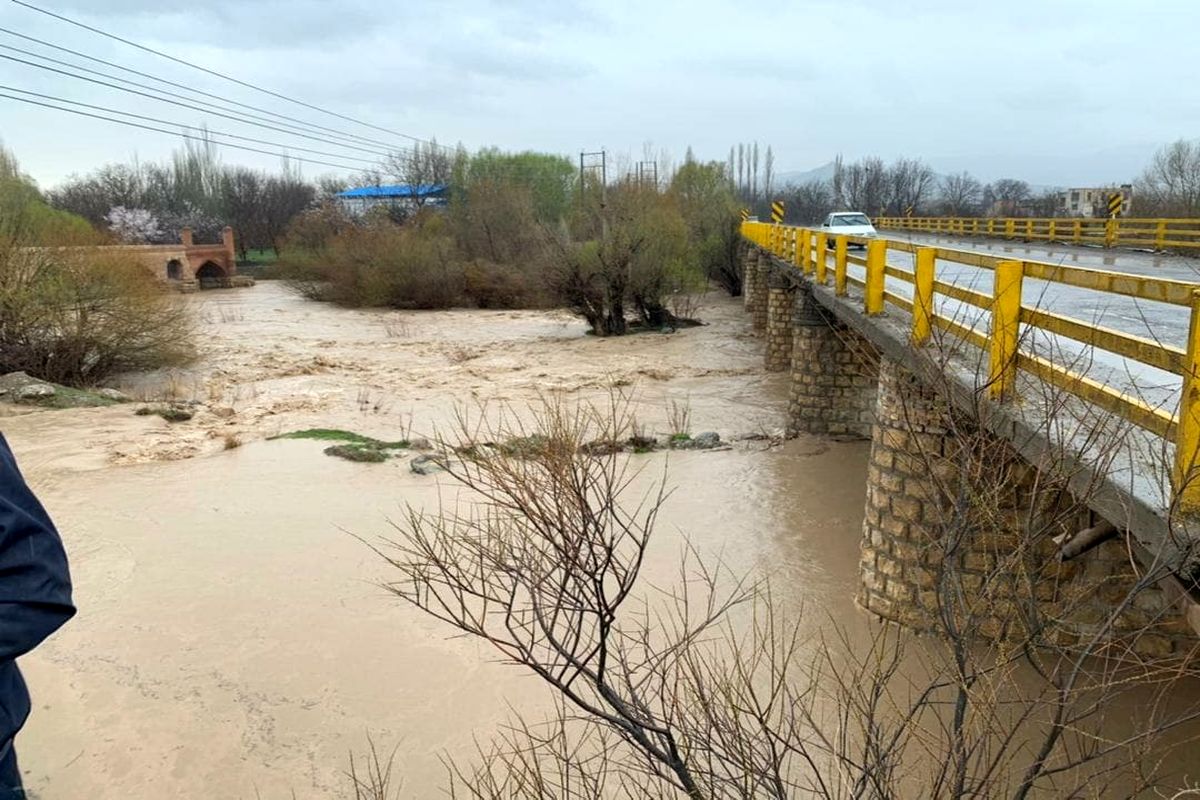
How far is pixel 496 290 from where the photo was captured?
44281 millimetres

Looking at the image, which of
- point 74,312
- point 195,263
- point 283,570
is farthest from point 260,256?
point 283,570

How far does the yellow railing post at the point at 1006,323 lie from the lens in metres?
4.98

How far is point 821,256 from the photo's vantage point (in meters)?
12.6

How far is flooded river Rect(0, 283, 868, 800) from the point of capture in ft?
20.7

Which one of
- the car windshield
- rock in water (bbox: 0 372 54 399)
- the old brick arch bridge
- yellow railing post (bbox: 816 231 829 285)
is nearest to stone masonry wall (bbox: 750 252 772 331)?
the car windshield

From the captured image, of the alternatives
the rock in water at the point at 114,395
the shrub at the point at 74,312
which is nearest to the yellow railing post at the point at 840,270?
the rock in water at the point at 114,395

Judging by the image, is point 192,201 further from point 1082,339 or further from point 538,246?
point 1082,339

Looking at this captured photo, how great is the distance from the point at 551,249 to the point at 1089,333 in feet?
96.3

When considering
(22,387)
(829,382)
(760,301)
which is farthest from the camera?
(760,301)

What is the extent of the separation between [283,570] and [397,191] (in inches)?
2814

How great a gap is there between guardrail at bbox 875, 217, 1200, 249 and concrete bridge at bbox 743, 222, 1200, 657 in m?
10.2

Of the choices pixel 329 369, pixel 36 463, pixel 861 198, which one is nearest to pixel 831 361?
pixel 36 463

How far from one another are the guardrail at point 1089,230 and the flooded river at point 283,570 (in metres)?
8.66

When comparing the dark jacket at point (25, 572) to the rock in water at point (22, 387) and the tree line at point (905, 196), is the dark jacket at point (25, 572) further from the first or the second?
the tree line at point (905, 196)
